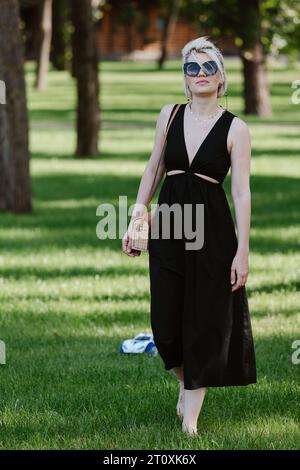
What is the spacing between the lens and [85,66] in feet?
76.8

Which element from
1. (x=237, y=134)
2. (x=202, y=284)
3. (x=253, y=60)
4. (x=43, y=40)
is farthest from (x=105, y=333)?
(x=43, y=40)

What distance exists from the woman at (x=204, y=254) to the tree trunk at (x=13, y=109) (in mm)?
9781

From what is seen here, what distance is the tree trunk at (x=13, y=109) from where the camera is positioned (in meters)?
15.5

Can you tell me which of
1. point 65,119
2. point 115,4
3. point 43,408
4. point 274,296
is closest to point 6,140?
point 274,296

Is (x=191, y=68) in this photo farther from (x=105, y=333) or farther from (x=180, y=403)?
(x=105, y=333)

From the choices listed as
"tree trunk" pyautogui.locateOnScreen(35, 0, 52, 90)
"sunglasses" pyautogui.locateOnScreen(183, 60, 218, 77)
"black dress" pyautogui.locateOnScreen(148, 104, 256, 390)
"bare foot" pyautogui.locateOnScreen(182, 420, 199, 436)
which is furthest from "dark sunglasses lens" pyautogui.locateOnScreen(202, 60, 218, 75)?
"tree trunk" pyautogui.locateOnScreen(35, 0, 52, 90)

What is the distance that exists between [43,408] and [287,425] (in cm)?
140

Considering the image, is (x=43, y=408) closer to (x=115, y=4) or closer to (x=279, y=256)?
(x=279, y=256)

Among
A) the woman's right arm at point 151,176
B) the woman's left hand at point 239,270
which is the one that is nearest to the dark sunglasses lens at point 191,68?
the woman's right arm at point 151,176

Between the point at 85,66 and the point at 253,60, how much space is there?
1275 cm

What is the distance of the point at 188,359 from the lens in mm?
5996

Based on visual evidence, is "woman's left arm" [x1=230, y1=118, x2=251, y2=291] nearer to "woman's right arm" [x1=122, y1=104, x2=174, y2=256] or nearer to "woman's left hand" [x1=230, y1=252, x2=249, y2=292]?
"woman's left hand" [x1=230, y1=252, x2=249, y2=292]

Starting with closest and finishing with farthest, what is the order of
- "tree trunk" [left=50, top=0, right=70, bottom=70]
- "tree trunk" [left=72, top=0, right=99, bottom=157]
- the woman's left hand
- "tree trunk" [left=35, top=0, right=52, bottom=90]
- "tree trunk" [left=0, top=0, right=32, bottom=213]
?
the woman's left hand
"tree trunk" [left=0, top=0, right=32, bottom=213]
"tree trunk" [left=72, top=0, right=99, bottom=157]
"tree trunk" [left=35, top=0, right=52, bottom=90]
"tree trunk" [left=50, top=0, right=70, bottom=70]

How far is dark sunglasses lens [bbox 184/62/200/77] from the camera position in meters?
6.00
